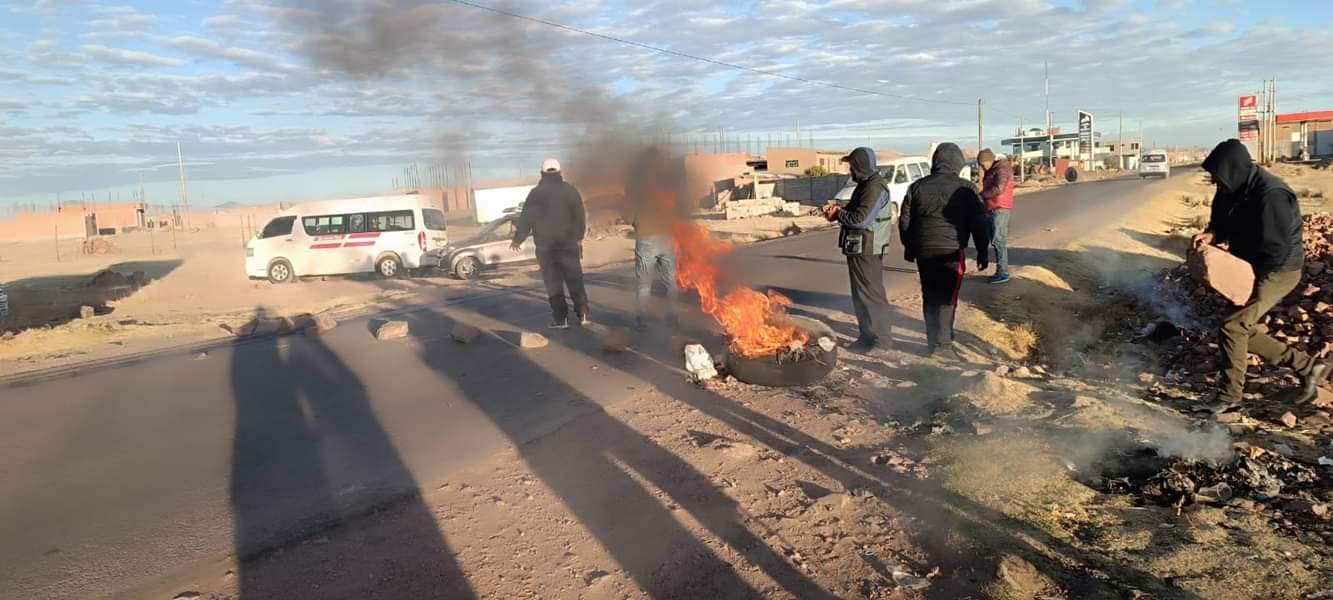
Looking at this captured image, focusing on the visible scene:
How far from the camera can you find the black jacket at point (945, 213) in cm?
682

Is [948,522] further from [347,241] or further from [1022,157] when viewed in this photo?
[1022,157]

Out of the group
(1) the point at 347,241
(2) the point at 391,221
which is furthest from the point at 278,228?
(2) the point at 391,221

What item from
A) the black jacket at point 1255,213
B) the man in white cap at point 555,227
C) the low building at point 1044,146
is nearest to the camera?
the black jacket at point 1255,213

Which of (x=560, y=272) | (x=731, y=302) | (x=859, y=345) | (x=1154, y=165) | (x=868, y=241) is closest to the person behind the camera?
(x=868, y=241)

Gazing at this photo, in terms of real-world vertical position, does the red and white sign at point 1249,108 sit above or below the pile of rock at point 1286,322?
above

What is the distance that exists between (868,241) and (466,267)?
1242 cm

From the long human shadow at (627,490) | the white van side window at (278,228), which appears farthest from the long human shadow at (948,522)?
the white van side window at (278,228)

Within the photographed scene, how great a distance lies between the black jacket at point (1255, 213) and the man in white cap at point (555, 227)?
233 inches

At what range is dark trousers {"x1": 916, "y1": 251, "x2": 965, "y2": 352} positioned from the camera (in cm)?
679

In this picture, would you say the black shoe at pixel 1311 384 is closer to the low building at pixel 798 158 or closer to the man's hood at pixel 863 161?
the man's hood at pixel 863 161

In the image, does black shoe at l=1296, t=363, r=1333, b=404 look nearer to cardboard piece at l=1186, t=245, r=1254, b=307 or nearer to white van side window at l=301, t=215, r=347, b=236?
cardboard piece at l=1186, t=245, r=1254, b=307

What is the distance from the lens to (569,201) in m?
8.80

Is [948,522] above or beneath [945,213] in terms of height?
beneath

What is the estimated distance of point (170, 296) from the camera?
18.5 metres
